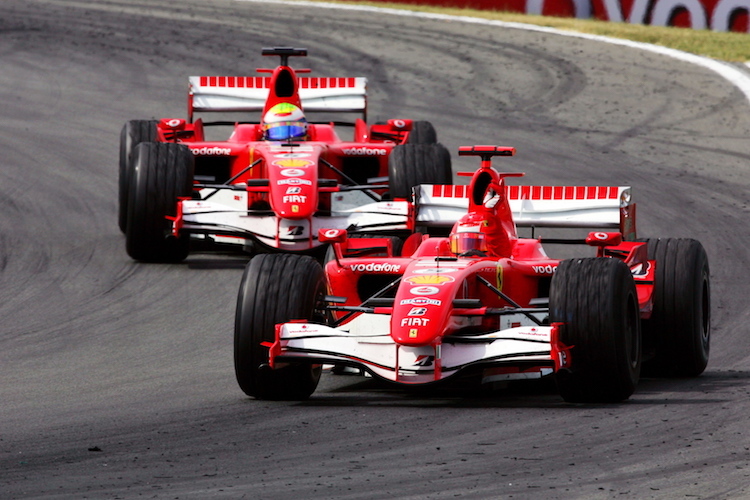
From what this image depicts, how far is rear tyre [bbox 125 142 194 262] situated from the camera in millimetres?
16438

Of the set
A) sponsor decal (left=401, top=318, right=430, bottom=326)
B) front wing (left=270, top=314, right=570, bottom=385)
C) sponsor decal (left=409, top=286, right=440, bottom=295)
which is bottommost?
front wing (left=270, top=314, right=570, bottom=385)

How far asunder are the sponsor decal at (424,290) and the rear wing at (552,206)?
292cm

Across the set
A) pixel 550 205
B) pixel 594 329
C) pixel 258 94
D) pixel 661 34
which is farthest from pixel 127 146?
pixel 661 34

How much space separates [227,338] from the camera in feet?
43.6

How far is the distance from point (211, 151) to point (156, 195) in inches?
61.9

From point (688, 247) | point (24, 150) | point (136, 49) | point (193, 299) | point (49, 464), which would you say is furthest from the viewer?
point (136, 49)

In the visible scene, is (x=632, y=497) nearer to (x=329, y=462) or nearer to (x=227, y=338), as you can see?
(x=329, y=462)

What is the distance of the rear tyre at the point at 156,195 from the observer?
16.4 metres

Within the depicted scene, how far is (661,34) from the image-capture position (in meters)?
31.5

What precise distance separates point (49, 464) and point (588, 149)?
17263 millimetres

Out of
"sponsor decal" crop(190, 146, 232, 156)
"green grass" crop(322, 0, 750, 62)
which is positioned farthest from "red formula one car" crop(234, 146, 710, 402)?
"green grass" crop(322, 0, 750, 62)

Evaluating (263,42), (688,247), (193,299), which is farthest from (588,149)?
(688,247)

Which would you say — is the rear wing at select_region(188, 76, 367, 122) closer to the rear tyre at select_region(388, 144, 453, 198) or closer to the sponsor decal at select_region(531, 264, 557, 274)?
the rear tyre at select_region(388, 144, 453, 198)

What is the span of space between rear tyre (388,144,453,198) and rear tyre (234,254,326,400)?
646cm
